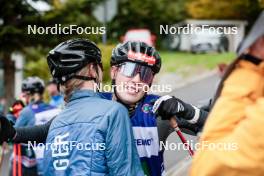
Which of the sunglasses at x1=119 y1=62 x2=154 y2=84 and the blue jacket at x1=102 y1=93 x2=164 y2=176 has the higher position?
the sunglasses at x1=119 y1=62 x2=154 y2=84

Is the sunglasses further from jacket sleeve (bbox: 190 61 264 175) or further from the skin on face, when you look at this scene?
jacket sleeve (bbox: 190 61 264 175)

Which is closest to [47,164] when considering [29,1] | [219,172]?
[219,172]

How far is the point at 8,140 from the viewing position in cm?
386

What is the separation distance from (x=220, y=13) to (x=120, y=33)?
748 centimetres

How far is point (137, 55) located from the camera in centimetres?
388

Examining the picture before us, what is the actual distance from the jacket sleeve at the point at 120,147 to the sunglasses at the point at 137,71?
29.2 inches

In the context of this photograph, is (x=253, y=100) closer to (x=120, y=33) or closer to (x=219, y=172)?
(x=219, y=172)

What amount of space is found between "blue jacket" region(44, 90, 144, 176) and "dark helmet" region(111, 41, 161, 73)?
0.73m

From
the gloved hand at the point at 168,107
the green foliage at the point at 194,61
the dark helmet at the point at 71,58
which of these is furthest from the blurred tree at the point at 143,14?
the gloved hand at the point at 168,107

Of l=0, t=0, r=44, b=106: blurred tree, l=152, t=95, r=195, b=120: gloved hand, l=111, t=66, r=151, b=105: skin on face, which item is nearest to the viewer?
l=152, t=95, r=195, b=120: gloved hand

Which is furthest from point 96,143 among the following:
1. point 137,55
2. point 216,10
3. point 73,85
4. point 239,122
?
point 216,10

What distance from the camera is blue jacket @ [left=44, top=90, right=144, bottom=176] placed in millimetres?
3021

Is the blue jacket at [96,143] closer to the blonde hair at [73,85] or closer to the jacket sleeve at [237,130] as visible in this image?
the blonde hair at [73,85]
